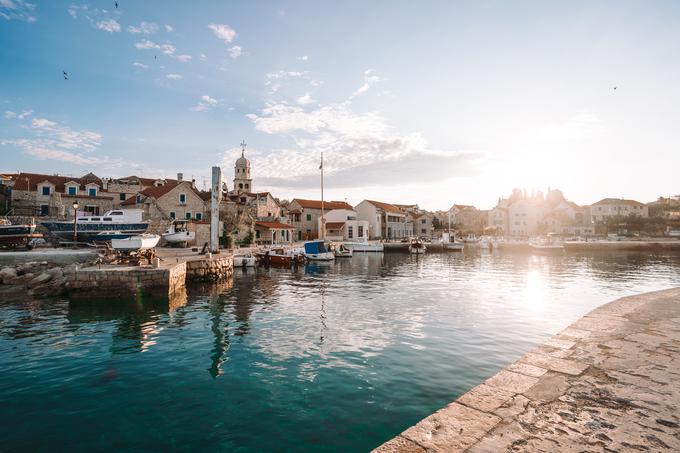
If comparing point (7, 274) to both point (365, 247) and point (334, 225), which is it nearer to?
point (365, 247)

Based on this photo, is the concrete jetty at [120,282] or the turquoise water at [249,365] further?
the concrete jetty at [120,282]

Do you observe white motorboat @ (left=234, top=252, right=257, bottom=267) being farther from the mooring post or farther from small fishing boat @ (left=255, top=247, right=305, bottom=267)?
the mooring post

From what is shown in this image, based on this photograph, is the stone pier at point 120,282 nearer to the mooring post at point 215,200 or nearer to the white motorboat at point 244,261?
the mooring post at point 215,200

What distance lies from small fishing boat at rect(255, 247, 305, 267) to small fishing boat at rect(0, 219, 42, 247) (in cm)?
2343

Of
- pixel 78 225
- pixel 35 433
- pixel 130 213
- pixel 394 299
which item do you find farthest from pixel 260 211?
pixel 35 433

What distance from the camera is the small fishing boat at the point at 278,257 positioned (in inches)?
1441

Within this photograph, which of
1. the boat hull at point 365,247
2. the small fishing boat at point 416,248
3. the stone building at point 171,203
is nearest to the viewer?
the stone building at point 171,203

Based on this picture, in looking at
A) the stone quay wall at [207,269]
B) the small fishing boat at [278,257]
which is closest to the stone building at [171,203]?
the small fishing boat at [278,257]

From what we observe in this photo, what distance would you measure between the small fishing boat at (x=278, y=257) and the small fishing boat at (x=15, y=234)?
76.9 feet

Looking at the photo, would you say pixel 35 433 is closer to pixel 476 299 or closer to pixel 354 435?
pixel 354 435

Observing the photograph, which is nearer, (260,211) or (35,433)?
(35,433)

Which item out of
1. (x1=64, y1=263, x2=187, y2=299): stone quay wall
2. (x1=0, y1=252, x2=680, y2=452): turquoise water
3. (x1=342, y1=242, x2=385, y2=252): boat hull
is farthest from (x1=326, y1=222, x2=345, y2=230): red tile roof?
(x1=64, y1=263, x2=187, y2=299): stone quay wall

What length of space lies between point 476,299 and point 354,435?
14.3 m

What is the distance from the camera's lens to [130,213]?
130ft
